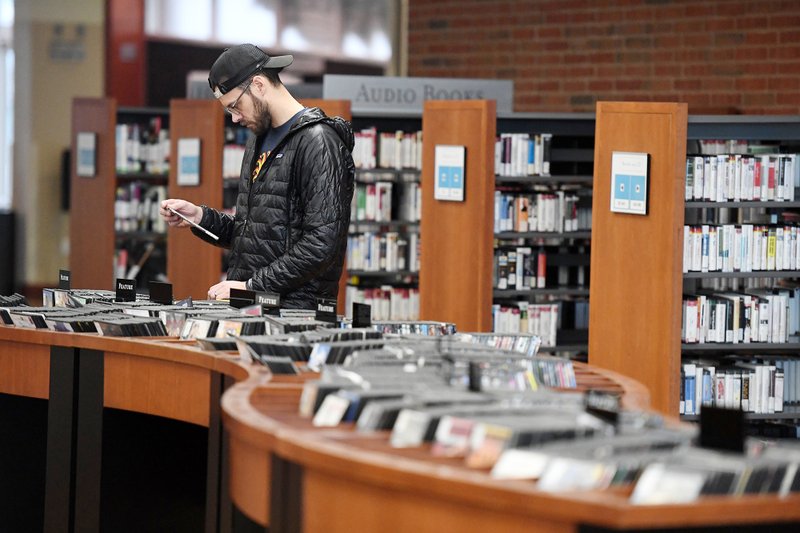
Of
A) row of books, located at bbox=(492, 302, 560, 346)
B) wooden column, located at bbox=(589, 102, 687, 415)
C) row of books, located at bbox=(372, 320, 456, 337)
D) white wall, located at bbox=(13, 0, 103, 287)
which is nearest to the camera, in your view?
row of books, located at bbox=(372, 320, 456, 337)

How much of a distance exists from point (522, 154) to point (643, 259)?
1794 mm

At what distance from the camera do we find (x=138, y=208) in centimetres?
939

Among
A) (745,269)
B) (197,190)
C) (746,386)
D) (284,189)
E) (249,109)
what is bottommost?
(746,386)

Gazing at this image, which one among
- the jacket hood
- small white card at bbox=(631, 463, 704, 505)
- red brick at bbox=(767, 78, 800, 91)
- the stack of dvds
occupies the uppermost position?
red brick at bbox=(767, 78, 800, 91)

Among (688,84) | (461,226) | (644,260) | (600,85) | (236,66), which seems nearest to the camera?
A: (236,66)

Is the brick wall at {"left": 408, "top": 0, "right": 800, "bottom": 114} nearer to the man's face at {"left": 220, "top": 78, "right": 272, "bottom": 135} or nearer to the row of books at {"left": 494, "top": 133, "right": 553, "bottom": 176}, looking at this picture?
the row of books at {"left": 494, "top": 133, "right": 553, "bottom": 176}

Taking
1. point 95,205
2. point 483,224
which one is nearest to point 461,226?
point 483,224

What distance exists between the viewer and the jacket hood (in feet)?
13.5

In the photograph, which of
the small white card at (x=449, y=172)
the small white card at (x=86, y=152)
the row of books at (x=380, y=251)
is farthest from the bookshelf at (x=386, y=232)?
the small white card at (x=86, y=152)

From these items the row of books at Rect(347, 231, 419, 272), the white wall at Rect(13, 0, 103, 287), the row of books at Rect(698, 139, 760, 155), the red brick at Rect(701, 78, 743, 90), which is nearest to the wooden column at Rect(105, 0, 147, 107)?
the white wall at Rect(13, 0, 103, 287)

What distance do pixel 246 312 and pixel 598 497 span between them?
190 cm

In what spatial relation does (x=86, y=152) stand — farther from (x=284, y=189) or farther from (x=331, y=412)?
(x=331, y=412)

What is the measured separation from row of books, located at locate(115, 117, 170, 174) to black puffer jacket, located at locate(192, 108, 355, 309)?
5188mm

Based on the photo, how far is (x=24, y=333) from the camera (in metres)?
3.81
